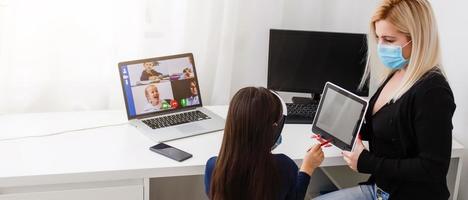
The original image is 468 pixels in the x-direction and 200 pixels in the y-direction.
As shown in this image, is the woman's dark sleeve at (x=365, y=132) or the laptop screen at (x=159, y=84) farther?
the laptop screen at (x=159, y=84)

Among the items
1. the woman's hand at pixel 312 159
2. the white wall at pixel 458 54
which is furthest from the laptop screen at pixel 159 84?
the white wall at pixel 458 54

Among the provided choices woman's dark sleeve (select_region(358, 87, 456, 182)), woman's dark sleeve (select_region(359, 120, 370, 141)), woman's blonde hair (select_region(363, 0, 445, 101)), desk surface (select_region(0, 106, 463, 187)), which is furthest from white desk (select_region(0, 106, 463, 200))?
woman's blonde hair (select_region(363, 0, 445, 101))

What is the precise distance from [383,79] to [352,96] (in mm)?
194

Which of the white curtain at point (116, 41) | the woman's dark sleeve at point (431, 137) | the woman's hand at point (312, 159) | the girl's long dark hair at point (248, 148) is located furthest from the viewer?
the white curtain at point (116, 41)

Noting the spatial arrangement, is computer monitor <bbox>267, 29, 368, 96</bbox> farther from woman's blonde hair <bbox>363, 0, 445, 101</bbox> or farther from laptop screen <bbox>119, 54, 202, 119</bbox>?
woman's blonde hair <bbox>363, 0, 445, 101</bbox>

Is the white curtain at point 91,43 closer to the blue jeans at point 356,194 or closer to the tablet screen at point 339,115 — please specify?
the tablet screen at point 339,115

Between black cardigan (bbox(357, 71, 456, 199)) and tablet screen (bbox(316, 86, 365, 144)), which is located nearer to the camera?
black cardigan (bbox(357, 71, 456, 199))

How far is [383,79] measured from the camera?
6.11 ft

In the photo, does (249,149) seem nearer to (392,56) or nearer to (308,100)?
(392,56)

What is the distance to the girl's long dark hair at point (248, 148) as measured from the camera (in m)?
1.36

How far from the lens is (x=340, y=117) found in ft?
5.83

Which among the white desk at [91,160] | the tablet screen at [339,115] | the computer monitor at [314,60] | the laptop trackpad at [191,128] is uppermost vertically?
the computer monitor at [314,60]

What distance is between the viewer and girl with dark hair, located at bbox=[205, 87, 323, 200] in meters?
1.36

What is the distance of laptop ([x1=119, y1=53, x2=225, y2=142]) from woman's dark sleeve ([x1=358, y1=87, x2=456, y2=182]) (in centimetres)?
70
